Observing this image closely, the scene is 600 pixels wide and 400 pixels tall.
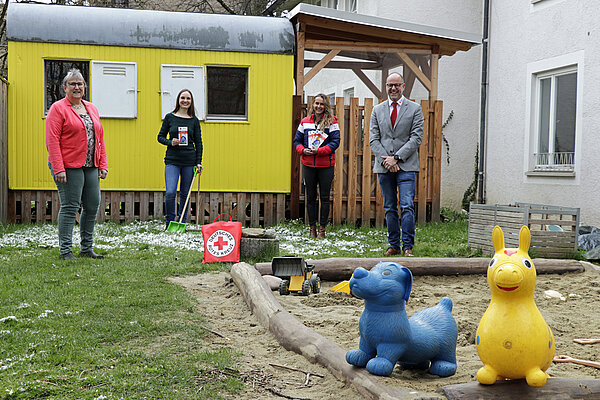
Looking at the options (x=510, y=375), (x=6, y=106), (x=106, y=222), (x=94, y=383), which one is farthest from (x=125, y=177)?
(x=510, y=375)

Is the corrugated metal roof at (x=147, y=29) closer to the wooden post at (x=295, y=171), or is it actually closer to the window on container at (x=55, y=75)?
the window on container at (x=55, y=75)

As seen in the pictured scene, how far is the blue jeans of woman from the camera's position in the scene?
6762mm

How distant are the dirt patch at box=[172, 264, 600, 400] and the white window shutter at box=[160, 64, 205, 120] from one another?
236 inches

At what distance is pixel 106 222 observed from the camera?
11.1 metres

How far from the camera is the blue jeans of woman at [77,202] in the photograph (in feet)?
22.2

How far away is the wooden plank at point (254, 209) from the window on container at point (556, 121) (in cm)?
530

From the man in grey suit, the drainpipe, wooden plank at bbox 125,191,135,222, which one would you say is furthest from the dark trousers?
the drainpipe

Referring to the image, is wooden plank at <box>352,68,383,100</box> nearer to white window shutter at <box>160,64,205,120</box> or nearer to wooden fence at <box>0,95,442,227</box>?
wooden fence at <box>0,95,442,227</box>

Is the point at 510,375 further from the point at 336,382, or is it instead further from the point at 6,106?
the point at 6,106


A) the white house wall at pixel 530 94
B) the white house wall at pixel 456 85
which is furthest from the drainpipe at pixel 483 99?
the white house wall at pixel 456 85

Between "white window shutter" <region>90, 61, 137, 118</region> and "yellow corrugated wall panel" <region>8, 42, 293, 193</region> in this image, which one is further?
"white window shutter" <region>90, 61, 137, 118</region>

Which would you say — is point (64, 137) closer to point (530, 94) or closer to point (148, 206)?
point (148, 206)

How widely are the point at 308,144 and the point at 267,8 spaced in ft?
53.9

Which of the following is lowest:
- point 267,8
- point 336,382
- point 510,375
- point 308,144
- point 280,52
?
point 336,382
